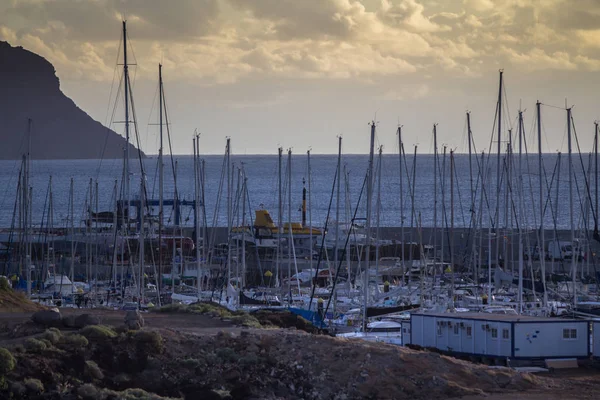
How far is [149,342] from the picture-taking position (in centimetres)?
3119

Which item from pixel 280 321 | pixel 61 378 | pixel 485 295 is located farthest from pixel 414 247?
pixel 61 378

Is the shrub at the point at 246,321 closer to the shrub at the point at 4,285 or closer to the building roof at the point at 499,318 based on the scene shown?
the building roof at the point at 499,318

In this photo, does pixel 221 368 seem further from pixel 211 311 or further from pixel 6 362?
pixel 211 311

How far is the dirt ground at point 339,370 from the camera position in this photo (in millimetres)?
30516

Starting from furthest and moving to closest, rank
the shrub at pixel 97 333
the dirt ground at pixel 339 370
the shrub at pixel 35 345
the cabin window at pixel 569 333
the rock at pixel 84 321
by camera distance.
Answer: the cabin window at pixel 569 333 < the rock at pixel 84 321 < the shrub at pixel 97 333 < the dirt ground at pixel 339 370 < the shrub at pixel 35 345

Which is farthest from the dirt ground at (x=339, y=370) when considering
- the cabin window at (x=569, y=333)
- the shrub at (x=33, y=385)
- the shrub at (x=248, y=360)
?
the shrub at (x=33, y=385)

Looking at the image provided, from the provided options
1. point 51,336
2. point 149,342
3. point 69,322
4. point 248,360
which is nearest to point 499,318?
point 248,360

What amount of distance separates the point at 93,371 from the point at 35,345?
1815mm

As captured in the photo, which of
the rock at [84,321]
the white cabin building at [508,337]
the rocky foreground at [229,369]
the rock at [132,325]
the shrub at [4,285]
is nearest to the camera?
the rocky foreground at [229,369]

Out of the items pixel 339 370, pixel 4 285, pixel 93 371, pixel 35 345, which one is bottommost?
pixel 339 370

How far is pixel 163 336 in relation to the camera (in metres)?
32.3

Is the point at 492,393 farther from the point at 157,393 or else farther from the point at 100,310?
the point at 100,310

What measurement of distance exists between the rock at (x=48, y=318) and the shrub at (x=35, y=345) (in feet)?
10.5

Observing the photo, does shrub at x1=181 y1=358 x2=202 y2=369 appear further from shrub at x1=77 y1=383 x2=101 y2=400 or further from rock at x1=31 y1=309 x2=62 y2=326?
rock at x1=31 y1=309 x2=62 y2=326
